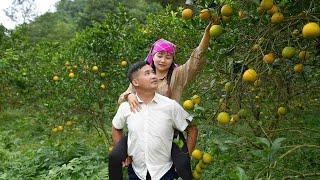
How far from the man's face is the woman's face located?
0.18 m

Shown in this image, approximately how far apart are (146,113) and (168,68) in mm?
370

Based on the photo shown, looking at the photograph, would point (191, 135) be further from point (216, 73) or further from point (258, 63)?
point (258, 63)

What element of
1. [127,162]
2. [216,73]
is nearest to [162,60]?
[216,73]

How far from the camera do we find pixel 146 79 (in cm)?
261

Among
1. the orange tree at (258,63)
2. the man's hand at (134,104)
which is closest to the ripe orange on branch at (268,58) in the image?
the orange tree at (258,63)

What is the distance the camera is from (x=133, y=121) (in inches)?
103

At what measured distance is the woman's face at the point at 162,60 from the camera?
9.21ft

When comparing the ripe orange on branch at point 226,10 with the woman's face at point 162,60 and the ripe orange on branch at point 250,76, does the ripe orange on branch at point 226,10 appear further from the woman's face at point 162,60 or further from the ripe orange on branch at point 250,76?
the woman's face at point 162,60

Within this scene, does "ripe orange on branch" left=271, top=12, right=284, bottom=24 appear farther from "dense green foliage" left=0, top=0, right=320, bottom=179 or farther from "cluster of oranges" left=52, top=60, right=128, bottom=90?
"cluster of oranges" left=52, top=60, right=128, bottom=90

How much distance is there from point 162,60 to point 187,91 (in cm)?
140

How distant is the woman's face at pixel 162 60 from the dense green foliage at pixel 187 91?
0.23m

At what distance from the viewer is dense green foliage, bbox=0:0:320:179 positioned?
2090mm

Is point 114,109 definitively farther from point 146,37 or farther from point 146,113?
point 146,113

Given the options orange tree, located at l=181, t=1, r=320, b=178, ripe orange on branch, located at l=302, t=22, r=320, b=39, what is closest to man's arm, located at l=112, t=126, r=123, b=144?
orange tree, located at l=181, t=1, r=320, b=178
